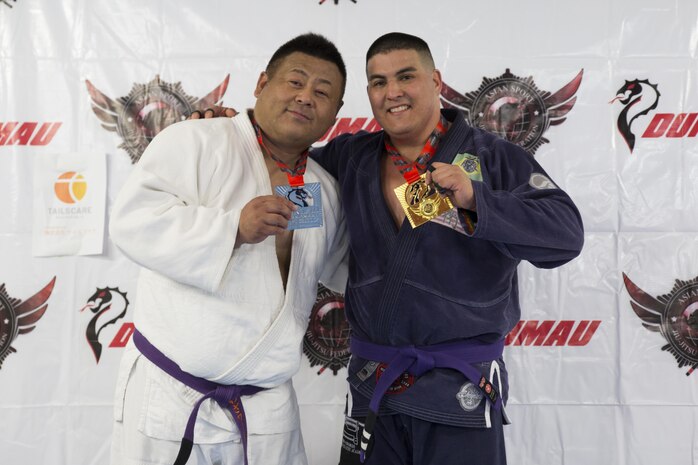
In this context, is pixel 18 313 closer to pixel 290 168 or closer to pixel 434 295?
pixel 290 168

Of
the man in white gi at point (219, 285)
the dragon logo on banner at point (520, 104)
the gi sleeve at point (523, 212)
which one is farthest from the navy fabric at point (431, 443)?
the dragon logo on banner at point (520, 104)

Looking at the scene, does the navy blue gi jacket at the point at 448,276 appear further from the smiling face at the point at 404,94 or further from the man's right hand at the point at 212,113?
the man's right hand at the point at 212,113

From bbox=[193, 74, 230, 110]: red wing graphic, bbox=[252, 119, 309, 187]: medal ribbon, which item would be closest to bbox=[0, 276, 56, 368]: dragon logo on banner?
bbox=[193, 74, 230, 110]: red wing graphic

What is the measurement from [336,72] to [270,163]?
0.36m

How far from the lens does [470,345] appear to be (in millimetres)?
1651

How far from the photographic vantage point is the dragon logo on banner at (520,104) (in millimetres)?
2350

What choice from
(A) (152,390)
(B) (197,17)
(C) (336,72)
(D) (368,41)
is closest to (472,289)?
(C) (336,72)

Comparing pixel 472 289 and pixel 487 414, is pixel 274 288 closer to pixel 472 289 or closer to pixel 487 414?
pixel 472 289

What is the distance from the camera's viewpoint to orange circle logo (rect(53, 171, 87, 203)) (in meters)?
2.37

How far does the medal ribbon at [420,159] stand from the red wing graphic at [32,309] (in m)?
1.56

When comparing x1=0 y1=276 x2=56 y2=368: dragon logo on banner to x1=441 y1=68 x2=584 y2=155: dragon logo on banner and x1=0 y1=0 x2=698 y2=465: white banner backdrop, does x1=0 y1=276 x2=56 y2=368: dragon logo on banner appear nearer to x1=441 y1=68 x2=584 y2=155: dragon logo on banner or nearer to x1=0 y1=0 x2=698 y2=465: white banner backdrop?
x1=0 y1=0 x2=698 y2=465: white banner backdrop

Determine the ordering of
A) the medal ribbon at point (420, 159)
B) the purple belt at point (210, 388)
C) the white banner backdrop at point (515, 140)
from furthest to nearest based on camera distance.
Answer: the white banner backdrop at point (515, 140) → the medal ribbon at point (420, 159) → the purple belt at point (210, 388)

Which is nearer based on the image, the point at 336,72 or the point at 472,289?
the point at 472,289

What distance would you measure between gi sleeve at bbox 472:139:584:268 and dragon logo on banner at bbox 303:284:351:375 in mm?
1003
